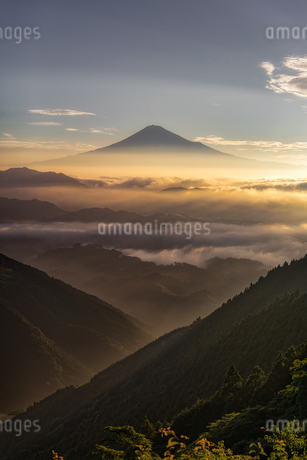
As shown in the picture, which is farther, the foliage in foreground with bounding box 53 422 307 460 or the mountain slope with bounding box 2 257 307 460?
the mountain slope with bounding box 2 257 307 460

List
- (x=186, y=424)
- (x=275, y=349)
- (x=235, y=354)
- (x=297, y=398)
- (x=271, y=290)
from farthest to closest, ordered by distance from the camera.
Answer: (x=271, y=290), (x=235, y=354), (x=275, y=349), (x=186, y=424), (x=297, y=398)

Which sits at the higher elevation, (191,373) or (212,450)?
(212,450)

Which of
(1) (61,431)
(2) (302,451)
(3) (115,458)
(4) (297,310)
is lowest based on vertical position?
(1) (61,431)

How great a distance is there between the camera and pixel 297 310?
125500mm

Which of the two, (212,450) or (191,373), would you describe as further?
(191,373)

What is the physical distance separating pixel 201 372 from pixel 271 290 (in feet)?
241

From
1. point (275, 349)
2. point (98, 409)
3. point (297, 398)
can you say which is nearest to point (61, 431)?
point (98, 409)

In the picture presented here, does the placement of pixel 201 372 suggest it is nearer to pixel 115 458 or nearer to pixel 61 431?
pixel 61 431

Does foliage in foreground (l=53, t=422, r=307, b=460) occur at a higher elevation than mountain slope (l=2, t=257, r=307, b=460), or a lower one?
higher

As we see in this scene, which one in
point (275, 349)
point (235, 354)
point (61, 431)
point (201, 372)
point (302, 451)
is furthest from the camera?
point (61, 431)

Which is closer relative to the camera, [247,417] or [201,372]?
[247,417]

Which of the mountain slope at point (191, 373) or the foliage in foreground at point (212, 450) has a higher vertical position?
the foliage in foreground at point (212, 450)

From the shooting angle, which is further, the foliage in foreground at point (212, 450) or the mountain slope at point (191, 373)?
the mountain slope at point (191, 373)

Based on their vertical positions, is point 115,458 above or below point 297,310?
above
